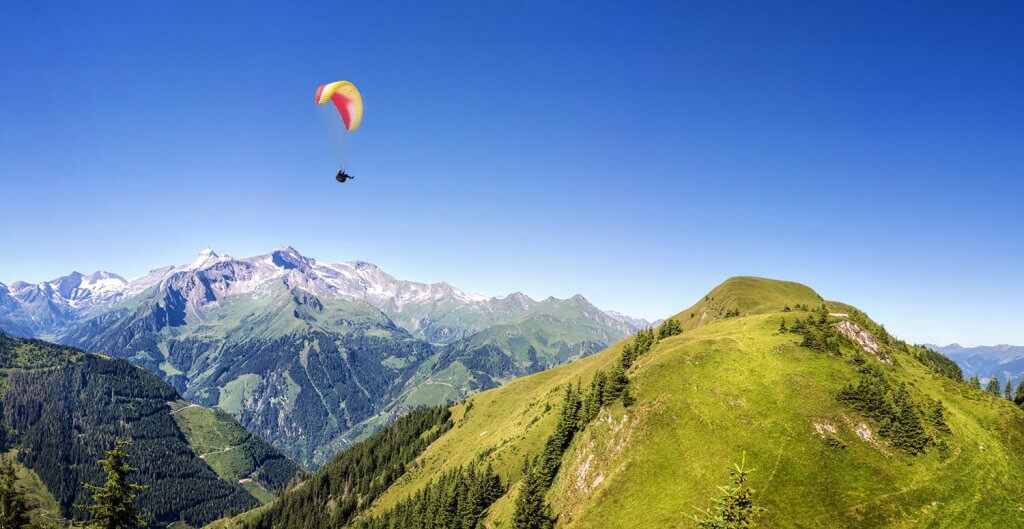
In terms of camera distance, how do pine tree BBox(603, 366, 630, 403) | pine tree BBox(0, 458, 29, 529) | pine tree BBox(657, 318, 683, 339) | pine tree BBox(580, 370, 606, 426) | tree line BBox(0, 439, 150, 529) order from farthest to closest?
pine tree BBox(657, 318, 683, 339), pine tree BBox(580, 370, 606, 426), pine tree BBox(603, 366, 630, 403), pine tree BBox(0, 458, 29, 529), tree line BBox(0, 439, 150, 529)

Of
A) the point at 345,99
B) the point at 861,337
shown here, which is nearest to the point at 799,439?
the point at 861,337

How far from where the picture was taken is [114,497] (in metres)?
38.9

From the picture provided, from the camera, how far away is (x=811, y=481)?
220ft

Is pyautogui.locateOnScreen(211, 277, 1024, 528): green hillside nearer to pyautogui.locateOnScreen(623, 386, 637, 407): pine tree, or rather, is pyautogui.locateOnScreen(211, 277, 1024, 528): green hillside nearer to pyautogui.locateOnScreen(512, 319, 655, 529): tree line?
pyautogui.locateOnScreen(623, 386, 637, 407): pine tree

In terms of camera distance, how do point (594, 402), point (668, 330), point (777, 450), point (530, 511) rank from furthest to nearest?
point (668, 330) → point (594, 402) → point (530, 511) → point (777, 450)

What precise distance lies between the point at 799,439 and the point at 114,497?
291 feet

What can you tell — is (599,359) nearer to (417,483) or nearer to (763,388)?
(417,483)

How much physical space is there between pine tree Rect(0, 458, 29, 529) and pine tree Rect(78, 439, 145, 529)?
51.8ft

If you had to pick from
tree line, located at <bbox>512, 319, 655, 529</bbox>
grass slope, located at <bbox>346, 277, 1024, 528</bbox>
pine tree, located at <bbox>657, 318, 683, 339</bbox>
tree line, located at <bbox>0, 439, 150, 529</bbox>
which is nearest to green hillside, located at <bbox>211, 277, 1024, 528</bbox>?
grass slope, located at <bbox>346, 277, 1024, 528</bbox>

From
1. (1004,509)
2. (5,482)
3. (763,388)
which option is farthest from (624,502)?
(5,482)

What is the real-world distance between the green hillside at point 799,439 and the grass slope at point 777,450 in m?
0.22

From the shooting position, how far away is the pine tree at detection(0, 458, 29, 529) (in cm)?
4594

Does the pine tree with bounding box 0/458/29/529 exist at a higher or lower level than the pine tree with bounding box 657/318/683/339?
lower

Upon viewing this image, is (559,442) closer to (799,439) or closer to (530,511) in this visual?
(530,511)
